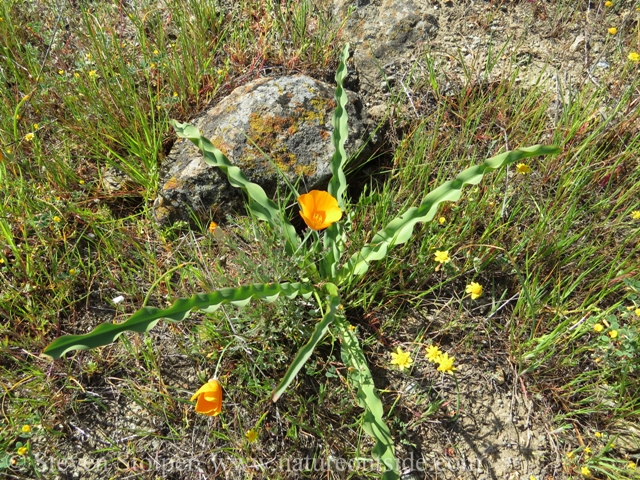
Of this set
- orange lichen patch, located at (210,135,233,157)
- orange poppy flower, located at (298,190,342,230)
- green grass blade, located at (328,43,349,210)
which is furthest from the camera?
orange lichen patch, located at (210,135,233,157)

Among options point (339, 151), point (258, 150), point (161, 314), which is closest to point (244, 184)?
point (258, 150)

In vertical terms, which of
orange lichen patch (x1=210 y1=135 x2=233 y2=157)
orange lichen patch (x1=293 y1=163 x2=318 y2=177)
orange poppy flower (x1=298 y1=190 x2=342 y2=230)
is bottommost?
orange lichen patch (x1=293 y1=163 x2=318 y2=177)

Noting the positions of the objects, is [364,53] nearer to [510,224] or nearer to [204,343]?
[510,224]

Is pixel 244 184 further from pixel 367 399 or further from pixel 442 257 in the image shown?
pixel 367 399

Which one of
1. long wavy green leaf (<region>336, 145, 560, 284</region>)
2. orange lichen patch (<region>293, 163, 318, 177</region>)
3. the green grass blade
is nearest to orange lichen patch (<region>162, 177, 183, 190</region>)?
orange lichen patch (<region>293, 163, 318, 177</region>)

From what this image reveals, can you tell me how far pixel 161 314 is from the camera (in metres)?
1.33

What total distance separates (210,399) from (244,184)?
2.72 feet

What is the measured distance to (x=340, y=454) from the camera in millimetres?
1664

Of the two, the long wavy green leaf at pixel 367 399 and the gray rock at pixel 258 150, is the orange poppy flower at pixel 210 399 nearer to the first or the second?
the long wavy green leaf at pixel 367 399

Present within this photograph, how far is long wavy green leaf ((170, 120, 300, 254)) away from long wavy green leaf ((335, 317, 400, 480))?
1.39 ft

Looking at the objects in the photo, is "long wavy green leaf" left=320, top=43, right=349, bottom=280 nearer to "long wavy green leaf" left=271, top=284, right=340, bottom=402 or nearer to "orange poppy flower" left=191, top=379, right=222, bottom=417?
"long wavy green leaf" left=271, top=284, right=340, bottom=402

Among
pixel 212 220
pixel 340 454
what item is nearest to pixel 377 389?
pixel 340 454

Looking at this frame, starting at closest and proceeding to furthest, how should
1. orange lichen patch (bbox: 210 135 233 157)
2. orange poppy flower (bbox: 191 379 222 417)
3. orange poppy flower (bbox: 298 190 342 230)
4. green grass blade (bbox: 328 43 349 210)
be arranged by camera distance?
orange poppy flower (bbox: 191 379 222 417), orange poppy flower (bbox: 298 190 342 230), green grass blade (bbox: 328 43 349 210), orange lichen patch (bbox: 210 135 233 157)

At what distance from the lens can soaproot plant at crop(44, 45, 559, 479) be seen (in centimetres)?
133
